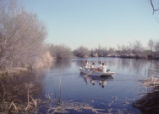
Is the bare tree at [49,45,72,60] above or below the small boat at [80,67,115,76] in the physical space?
above

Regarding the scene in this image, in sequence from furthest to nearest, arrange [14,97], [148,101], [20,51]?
[20,51]
[14,97]
[148,101]

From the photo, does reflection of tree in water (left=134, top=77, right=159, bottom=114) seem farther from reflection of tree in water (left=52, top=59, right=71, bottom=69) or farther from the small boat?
reflection of tree in water (left=52, top=59, right=71, bottom=69)

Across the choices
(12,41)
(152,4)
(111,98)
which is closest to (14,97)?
(12,41)

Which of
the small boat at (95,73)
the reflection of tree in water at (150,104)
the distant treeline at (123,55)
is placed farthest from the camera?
the distant treeline at (123,55)

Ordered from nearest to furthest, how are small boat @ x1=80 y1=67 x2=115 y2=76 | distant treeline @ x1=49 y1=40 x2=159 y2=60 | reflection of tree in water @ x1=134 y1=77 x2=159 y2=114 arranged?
reflection of tree in water @ x1=134 y1=77 x2=159 y2=114, small boat @ x1=80 y1=67 x2=115 y2=76, distant treeline @ x1=49 y1=40 x2=159 y2=60

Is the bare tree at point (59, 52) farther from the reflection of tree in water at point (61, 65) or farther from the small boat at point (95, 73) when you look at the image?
the small boat at point (95, 73)

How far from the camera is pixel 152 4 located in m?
5.11

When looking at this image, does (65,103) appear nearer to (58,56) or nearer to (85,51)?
(58,56)

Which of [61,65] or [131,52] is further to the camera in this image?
[131,52]

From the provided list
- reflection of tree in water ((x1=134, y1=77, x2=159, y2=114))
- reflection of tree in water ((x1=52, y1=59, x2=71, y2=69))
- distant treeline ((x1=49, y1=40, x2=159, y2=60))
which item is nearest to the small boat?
reflection of tree in water ((x1=52, y1=59, x2=71, y2=69))

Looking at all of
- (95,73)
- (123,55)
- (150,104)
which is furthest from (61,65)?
(123,55)

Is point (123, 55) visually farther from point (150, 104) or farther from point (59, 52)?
point (150, 104)

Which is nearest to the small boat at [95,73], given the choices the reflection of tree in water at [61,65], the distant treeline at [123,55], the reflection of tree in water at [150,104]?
the reflection of tree in water at [61,65]

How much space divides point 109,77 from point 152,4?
12933 millimetres
